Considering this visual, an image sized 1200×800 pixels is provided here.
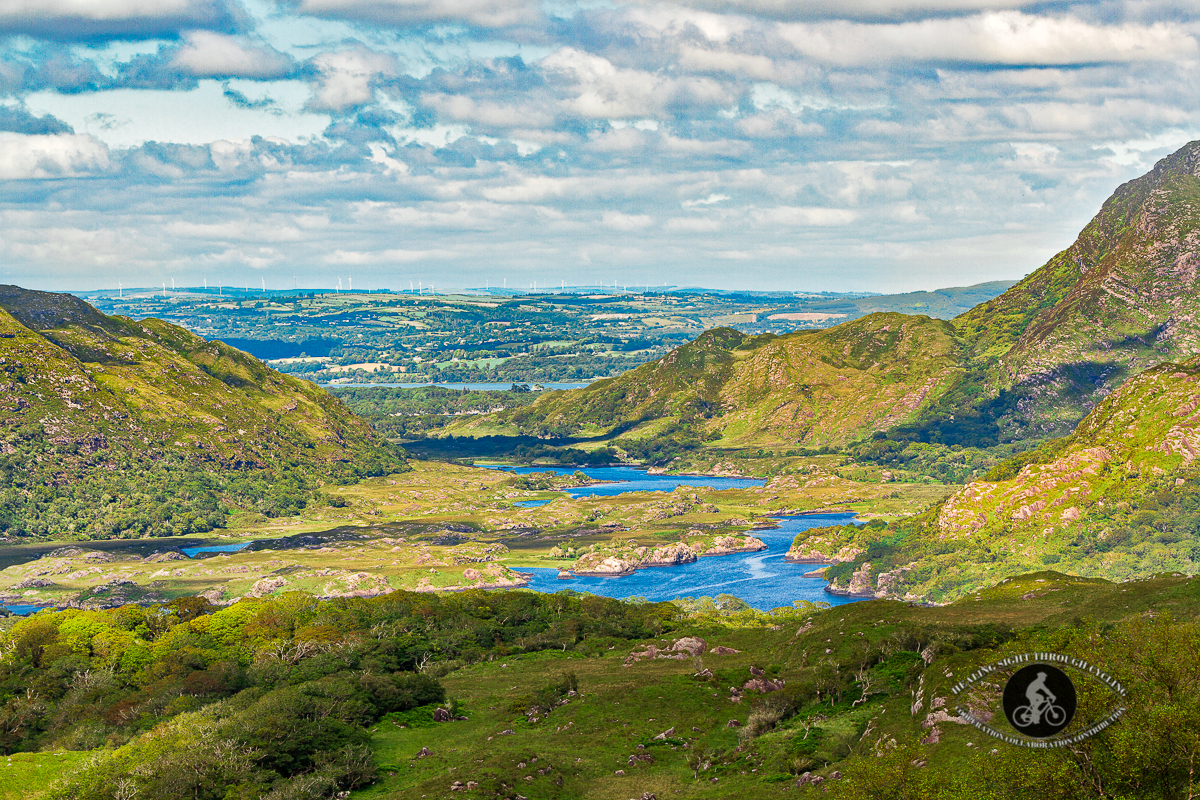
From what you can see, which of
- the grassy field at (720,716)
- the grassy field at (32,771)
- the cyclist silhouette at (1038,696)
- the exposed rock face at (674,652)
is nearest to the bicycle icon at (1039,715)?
the cyclist silhouette at (1038,696)

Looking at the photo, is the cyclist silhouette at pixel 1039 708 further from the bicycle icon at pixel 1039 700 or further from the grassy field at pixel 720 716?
the grassy field at pixel 720 716

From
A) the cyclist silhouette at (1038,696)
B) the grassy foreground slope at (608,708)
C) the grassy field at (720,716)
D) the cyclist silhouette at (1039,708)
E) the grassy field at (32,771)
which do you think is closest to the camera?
the cyclist silhouette at (1039,708)

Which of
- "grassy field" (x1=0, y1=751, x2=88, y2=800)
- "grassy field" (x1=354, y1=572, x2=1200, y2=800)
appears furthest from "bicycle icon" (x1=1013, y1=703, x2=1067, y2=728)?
"grassy field" (x1=0, y1=751, x2=88, y2=800)

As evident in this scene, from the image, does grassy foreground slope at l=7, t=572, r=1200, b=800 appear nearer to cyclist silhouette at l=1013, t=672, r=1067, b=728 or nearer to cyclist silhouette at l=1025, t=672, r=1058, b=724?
cyclist silhouette at l=1013, t=672, r=1067, b=728

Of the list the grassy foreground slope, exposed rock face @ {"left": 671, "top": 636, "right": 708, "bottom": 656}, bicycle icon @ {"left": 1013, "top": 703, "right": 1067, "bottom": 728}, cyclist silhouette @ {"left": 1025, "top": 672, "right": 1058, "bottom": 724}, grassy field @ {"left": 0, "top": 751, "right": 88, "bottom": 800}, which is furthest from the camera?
exposed rock face @ {"left": 671, "top": 636, "right": 708, "bottom": 656}

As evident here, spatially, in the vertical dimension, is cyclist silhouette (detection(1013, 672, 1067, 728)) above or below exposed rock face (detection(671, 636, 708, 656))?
above

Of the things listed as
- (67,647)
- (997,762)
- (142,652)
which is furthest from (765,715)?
(67,647)

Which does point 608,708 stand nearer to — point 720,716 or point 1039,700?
point 720,716

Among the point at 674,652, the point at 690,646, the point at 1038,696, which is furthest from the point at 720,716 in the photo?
the point at 1038,696

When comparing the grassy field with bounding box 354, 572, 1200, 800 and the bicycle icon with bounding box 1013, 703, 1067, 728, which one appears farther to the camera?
the grassy field with bounding box 354, 572, 1200, 800

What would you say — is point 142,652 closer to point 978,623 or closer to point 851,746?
point 851,746

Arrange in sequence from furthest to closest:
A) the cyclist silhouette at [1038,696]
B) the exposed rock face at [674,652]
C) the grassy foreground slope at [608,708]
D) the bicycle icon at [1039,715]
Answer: the exposed rock face at [674,652] → the grassy foreground slope at [608,708] → the cyclist silhouette at [1038,696] → the bicycle icon at [1039,715]

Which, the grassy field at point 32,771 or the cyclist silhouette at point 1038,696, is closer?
the cyclist silhouette at point 1038,696
